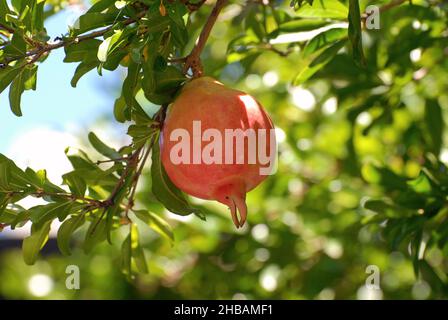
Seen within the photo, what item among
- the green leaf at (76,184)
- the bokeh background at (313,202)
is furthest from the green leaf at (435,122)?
the green leaf at (76,184)

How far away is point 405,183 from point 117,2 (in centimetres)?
86

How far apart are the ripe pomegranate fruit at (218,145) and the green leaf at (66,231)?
259mm

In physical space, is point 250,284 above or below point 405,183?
below

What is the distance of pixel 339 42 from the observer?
1492 mm

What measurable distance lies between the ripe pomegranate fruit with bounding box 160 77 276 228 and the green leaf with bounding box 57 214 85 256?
259 mm

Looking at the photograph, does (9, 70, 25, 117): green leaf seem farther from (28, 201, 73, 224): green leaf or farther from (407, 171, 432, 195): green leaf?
(407, 171, 432, 195): green leaf

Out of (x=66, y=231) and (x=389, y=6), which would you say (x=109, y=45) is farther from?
(x=389, y=6)

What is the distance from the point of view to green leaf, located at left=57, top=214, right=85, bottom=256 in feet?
4.25

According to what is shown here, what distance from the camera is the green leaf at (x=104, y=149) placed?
4.42 feet

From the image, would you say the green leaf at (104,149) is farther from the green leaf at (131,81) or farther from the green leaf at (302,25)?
the green leaf at (302,25)

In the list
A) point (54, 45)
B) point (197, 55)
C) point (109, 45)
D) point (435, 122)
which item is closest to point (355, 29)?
point (197, 55)

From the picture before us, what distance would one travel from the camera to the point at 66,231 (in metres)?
1.30

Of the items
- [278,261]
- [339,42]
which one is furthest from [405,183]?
[278,261]
